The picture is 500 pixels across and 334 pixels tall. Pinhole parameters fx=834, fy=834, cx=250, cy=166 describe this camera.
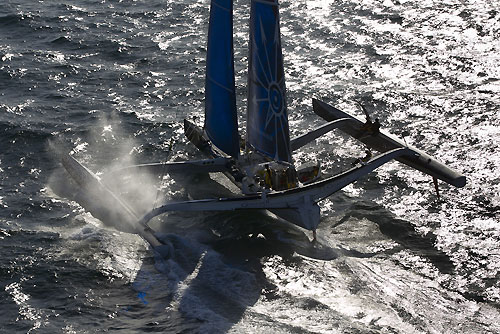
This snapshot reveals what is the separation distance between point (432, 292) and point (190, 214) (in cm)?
848

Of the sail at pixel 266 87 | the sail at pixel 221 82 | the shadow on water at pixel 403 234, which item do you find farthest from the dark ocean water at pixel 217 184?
the sail at pixel 266 87

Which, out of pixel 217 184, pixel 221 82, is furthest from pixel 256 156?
pixel 221 82

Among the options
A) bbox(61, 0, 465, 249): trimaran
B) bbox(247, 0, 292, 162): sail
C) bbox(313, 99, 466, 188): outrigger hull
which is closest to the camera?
bbox(61, 0, 465, 249): trimaran

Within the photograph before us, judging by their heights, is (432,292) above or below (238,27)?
below

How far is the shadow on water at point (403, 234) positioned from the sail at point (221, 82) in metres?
4.53

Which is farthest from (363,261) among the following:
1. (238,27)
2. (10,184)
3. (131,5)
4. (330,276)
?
(131,5)

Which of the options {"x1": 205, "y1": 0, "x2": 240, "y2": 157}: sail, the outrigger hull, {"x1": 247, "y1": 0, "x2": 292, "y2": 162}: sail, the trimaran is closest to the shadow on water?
the trimaran

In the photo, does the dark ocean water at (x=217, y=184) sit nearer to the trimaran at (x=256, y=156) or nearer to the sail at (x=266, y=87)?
the trimaran at (x=256, y=156)

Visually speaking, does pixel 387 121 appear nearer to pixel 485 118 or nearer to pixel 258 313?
pixel 485 118

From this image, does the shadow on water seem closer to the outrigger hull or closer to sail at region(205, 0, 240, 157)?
the outrigger hull

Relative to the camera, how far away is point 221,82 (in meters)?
27.0

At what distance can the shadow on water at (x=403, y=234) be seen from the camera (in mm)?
24181

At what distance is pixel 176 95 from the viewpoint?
3603 cm

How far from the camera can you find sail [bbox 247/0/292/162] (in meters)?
25.1
